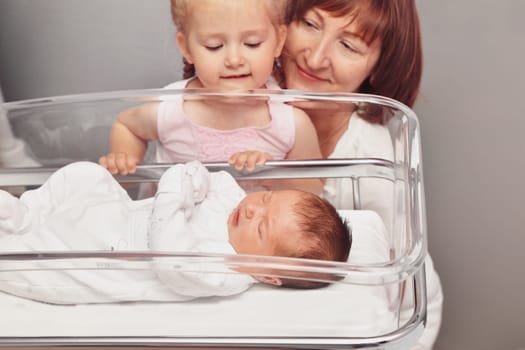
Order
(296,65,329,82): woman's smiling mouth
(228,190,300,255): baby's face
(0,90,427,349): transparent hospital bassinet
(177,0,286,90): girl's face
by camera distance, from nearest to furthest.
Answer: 1. (0,90,427,349): transparent hospital bassinet
2. (228,190,300,255): baby's face
3. (177,0,286,90): girl's face
4. (296,65,329,82): woman's smiling mouth

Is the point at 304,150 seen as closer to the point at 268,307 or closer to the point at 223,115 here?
the point at 223,115

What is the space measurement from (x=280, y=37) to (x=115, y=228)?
39 cm

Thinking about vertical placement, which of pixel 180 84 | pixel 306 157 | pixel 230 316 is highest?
pixel 180 84

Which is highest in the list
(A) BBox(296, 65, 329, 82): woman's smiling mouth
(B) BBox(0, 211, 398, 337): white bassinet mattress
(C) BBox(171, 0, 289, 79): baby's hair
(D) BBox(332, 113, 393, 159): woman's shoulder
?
(C) BBox(171, 0, 289, 79): baby's hair

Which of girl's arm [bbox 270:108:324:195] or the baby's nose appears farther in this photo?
girl's arm [bbox 270:108:324:195]

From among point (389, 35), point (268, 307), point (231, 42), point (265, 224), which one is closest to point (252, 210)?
point (265, 224)

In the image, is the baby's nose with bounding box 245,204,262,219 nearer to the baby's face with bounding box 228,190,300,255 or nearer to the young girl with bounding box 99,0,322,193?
the baby's face with bounding box 228,190,300,255

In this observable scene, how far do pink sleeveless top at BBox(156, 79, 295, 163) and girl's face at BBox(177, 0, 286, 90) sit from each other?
0.07 meters

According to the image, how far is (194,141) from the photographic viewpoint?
1.07 metres

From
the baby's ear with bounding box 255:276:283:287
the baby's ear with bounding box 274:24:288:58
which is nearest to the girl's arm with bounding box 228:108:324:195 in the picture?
the baby's ear with bounding box 274:24:288:58

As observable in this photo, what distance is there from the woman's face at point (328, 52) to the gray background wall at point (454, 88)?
0.14m

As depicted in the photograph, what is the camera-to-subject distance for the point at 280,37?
104 centimetres

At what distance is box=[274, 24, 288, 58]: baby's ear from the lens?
104cm

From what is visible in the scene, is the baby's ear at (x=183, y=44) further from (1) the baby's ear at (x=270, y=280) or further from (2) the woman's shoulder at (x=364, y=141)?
(1) the baby's ear at (x=270, y=280)
